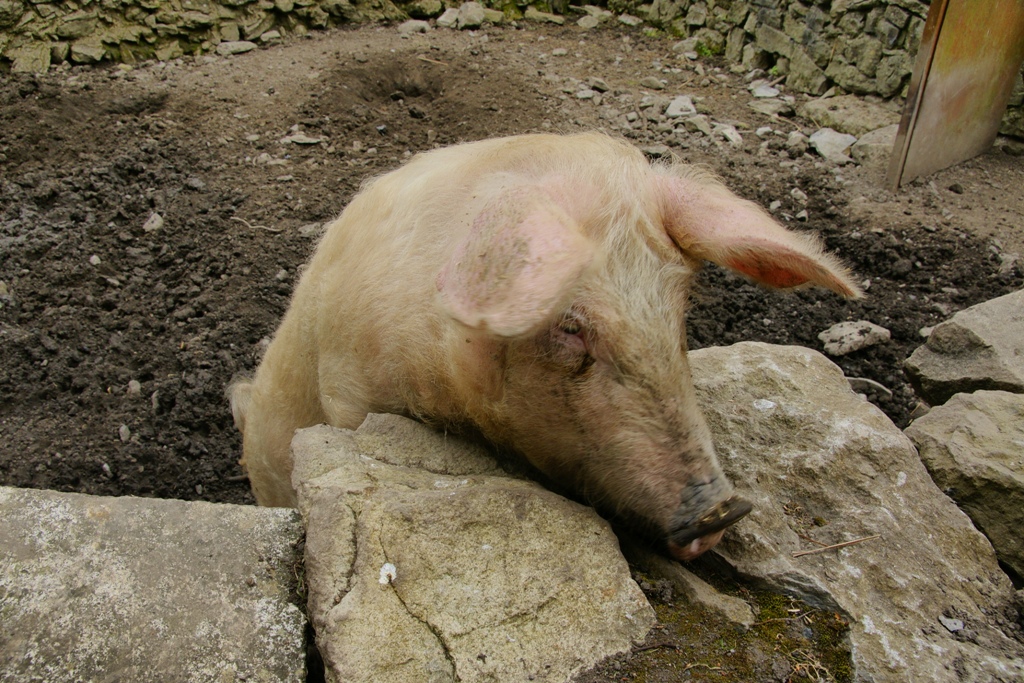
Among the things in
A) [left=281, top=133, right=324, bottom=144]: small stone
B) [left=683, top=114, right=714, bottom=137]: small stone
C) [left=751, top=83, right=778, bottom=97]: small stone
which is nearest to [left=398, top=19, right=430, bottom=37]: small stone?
[left=281, top=133, right=324, bottom=144]: small stone

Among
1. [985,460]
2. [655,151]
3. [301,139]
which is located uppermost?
[985,460]

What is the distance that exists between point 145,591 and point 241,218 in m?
4.13

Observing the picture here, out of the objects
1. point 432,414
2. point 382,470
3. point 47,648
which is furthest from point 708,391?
point 47,648

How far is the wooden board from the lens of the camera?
227 inches

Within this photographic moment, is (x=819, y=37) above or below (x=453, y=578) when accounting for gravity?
above

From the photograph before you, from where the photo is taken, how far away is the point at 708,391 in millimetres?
3463

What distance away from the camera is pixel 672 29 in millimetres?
9164

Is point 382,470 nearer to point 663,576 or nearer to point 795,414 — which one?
point 663,576

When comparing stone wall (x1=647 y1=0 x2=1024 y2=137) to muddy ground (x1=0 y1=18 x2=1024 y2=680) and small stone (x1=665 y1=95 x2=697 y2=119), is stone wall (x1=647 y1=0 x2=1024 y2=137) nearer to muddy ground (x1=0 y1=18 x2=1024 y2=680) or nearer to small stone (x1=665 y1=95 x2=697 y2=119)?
muddy ground (x1=0 y1=18 x2=1024 y2=680)

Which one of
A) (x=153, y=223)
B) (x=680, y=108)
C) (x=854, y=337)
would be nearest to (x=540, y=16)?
(x=680, y=108)

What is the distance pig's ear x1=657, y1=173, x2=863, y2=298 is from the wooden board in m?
3.62

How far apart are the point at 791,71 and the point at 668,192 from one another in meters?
5.50

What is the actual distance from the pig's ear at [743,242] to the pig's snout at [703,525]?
0.79m

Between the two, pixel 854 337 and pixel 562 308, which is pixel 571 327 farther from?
pixel 854 337
